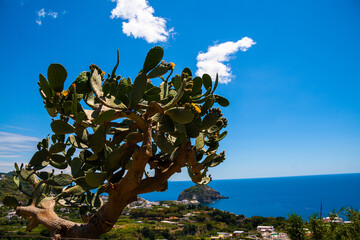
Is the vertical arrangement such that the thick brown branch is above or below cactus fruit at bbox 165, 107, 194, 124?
below

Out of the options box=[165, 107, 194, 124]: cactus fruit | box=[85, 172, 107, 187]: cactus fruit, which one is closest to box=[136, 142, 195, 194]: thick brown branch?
box=[85, 172, 107, 187]: cactus fruit

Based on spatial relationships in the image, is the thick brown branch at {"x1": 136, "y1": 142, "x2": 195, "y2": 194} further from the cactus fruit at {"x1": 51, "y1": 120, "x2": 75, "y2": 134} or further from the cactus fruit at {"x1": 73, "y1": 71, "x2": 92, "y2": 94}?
the cactus fruit at {"x1": 73, "y1": 71, "x2": 92, "y2": 94}

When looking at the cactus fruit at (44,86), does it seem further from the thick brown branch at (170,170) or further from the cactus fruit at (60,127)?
the thick brown branch at (170,170)

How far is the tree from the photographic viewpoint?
5.82 ft

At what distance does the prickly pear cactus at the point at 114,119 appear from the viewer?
5.74 ft

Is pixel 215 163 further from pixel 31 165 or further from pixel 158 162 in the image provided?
pixel 31 165

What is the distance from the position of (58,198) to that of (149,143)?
1.72m

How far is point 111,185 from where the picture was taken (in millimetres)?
2271

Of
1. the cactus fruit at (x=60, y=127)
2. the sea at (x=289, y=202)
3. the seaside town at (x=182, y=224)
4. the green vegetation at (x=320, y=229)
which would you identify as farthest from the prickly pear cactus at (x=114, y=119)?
the seaside town at (x=182, y=224)

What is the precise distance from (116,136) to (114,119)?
633 mm

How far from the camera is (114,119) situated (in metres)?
1.90

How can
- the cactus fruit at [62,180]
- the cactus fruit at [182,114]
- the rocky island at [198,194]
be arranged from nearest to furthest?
the cactus fruit at [182,114], the cactus fruit at [62,180], the rocky island at [198,194]

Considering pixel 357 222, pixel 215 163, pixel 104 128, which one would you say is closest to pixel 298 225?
pixel 357 222

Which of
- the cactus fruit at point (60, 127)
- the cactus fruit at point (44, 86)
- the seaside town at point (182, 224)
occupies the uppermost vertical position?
the cactus fruit at point (44, 86)
